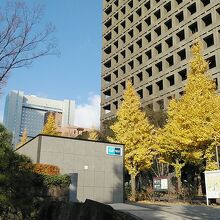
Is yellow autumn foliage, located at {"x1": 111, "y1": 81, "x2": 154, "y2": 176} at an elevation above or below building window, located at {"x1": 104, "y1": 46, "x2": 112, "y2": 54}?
below

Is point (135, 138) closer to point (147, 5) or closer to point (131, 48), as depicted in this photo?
point (131, 48)

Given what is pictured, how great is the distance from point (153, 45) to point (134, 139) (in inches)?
1034

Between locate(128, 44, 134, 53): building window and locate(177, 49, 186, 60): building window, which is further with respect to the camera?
locate(128, 44, 134, 53): building window

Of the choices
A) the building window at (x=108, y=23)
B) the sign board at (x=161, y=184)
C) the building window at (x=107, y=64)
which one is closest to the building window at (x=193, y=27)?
the building window at (x=107, y=64)

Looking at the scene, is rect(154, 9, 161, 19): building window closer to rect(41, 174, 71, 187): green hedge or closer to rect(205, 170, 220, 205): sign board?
rect(205, 170, 220, 205): sign board

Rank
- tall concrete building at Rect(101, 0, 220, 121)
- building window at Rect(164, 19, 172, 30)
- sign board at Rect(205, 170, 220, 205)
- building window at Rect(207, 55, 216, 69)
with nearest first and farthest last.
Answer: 1. sign board at Rect(205, 170, 220, 205)
2. building window at Rect(207, 55, 216, 69)
3. tall concrete building at Rect(101, 0, 220, 121)
4. building window at Rect(164, 19, 172, 30)

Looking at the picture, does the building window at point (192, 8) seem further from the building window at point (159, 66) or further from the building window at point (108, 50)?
the building window at point (108, 50)

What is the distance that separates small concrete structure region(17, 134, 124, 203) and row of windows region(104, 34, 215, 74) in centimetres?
2531

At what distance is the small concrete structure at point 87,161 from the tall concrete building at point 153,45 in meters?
21.0

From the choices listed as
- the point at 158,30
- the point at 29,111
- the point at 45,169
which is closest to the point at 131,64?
the point at 158,30

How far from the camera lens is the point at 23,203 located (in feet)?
42.5

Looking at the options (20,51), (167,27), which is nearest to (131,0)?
(167,27)

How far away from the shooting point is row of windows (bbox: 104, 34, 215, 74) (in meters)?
46.8

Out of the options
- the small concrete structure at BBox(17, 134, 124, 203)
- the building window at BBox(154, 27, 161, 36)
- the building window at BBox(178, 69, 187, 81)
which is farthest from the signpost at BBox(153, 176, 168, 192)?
the building window at BBox(154, 27, 161, 36)
